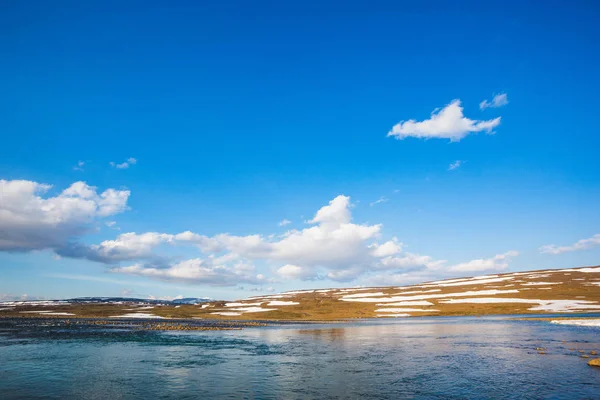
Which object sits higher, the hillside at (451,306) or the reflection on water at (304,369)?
the reflection on water at (304,369)

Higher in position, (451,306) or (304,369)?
(304,369)

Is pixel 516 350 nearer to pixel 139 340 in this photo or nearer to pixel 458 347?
pixel 458 347

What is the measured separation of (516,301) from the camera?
10375cm

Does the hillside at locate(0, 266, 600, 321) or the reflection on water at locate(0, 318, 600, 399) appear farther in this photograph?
the hillside at locate(0, 266, 600, 321)

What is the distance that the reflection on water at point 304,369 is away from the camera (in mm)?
20422

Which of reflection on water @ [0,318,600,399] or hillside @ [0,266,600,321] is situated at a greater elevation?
reflection on water @ [0,318,600,399]

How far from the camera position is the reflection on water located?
2042cm

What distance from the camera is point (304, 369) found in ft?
87.8

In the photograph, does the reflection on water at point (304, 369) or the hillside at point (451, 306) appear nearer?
the reflection on water at point (304, 369)

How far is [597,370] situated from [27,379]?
118 ft

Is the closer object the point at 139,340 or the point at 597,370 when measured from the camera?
the point at 597,370

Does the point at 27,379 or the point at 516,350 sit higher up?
the point at 27,379

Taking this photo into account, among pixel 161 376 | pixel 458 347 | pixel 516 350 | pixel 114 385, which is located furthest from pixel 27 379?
pixel 516 350

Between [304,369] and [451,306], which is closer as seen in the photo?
[304,369]
